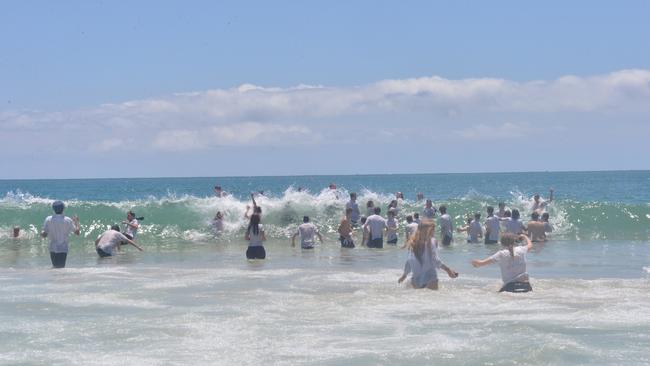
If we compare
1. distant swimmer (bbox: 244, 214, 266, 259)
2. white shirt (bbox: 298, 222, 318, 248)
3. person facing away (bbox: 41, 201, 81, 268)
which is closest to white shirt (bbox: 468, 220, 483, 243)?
white shirt (bbox: 298, 222, 318, 248)

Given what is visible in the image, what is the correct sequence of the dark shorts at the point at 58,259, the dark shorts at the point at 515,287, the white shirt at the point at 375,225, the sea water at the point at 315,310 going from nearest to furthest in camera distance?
1. the sea water at the point at 315,310
2. the dark shorts at the point at 515,287
3. the dark shorts at the point at 58,259
4. the white shirt at the point at 375,225

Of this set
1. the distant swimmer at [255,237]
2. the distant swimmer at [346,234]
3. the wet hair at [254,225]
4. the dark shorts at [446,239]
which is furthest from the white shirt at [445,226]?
the wet hair at [254,225]

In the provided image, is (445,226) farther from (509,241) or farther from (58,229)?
(509,241)

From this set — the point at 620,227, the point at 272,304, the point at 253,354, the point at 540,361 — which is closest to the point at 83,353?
the point at 253,354

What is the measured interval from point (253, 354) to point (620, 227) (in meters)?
27.8

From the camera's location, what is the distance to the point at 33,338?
34.8 ft

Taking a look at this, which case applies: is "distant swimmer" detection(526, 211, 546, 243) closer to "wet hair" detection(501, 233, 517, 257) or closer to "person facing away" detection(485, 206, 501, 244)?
"person facing away" detection(485, 206, 501, 244)

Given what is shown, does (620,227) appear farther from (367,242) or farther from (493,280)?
(493,280)

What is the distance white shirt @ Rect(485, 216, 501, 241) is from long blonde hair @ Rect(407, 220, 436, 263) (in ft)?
44.7

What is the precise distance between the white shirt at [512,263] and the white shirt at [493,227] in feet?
43.1

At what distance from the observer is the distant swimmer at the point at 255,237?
2108 cm

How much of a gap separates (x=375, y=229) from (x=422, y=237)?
1190 centimetres

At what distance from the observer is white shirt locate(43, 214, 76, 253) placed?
1827 centimetres

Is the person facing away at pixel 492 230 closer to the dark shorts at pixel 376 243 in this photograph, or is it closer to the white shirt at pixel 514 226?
the white shirt at pixel 514 226
